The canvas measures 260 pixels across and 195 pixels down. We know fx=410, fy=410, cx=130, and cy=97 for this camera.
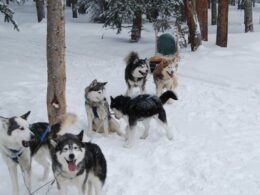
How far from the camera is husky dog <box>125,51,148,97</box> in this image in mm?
8727

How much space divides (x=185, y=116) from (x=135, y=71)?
1502 millimetres

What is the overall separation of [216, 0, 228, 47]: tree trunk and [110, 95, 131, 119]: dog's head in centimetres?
754

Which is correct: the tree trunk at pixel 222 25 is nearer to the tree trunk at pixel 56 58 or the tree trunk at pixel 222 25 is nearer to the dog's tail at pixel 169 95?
the dog's tail at pixel 169 95

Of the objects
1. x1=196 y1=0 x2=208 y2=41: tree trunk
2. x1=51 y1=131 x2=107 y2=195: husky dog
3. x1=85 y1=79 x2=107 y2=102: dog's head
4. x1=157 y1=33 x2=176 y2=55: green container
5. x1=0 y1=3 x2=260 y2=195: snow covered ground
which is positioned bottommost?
x1=0 y1=3 x2=260 y2=195: snow covered ground

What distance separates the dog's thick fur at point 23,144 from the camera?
4680 mm

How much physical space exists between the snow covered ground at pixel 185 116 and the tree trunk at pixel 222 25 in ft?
0.99

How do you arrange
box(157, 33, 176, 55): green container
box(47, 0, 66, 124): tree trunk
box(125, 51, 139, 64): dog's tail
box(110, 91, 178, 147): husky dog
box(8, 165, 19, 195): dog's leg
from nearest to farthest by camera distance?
box(8, 165, 19, 195): dog's leg
box(47, 0, 66, 124): tree trunk
box(110, 91, 178, 147): husky dog
box(125, 51, 139, 64): dog's tail
box(157, 33, 176, 55): green container

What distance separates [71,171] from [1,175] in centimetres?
174

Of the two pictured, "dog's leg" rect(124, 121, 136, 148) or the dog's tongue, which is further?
"dog's leg" rect(124, 121, 136, 148)

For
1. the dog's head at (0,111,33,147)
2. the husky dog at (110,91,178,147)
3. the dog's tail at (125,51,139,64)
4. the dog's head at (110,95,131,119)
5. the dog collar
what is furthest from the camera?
the dog's tail at (125,51,139,64)

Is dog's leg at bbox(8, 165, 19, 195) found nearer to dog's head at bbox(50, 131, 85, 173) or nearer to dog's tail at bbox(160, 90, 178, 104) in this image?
dog's head at bbox(50, 131, 85, 173)

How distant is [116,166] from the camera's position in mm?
5949

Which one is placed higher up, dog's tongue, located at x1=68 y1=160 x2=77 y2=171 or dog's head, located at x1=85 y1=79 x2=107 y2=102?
dog's head, located at x1=85 y1=79 x2=107 y2=102

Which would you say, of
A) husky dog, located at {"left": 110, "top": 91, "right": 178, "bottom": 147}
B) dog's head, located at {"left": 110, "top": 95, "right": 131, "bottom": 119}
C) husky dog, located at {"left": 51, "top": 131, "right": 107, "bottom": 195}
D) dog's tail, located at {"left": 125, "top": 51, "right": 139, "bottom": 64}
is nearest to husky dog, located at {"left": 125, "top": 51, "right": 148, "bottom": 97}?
dog's tail, located at {"left": 125, "top": 51, "right": 139, "bottom": 64}
